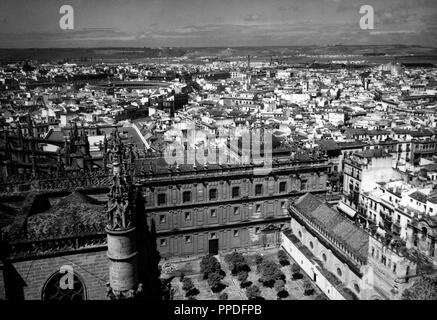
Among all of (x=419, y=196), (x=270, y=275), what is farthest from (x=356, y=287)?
(x=419, y=196)

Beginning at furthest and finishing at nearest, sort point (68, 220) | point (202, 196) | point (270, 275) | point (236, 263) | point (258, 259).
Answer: point (202, 196), point (258, 259), point (236, 263), point (270, 275), point (68, 220)

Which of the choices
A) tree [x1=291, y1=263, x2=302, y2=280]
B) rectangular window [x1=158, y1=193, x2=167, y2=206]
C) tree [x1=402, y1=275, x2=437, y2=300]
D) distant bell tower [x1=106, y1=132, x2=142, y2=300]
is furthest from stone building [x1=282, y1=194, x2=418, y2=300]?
distant bell tower [x1=106, y1=132, x2=142, y2=300]

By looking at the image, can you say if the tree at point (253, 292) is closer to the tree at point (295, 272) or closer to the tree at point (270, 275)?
the tree at point (270, 275)

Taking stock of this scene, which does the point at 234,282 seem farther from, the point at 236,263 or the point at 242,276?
the point at 236,263

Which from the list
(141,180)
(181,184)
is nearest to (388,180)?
(181,184)

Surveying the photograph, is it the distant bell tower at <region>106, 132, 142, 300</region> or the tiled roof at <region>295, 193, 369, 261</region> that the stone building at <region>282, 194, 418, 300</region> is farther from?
the distant bell tower at <region>106, 132, 142, 300</region>

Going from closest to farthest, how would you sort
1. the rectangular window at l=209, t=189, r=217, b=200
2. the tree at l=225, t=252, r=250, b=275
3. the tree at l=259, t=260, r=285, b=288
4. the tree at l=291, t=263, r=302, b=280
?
the tree at l=259, t=260, r=285, b=288
the tree at l=291, t=263, r=302, b=280
the tree at l=225, t=252, r=250, b=275
the rectangular window at l=209, t=189, r=217, b=200
